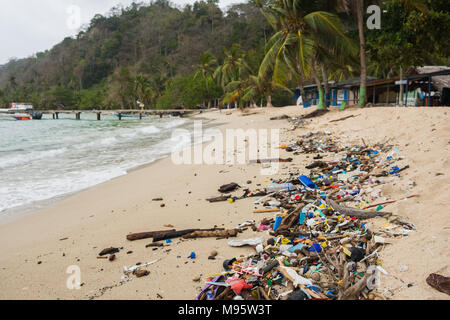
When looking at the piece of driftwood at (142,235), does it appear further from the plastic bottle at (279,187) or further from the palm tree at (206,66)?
the palm tree at (206,66)

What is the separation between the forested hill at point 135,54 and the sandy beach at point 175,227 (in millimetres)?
55421

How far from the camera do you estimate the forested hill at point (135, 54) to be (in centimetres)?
7819

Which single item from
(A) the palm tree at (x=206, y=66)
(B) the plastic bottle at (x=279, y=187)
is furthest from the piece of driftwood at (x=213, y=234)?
(A) the palm tree at (x=206, y=66)

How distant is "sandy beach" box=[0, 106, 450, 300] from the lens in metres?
2.60

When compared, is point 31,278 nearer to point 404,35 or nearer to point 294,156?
point 294,156

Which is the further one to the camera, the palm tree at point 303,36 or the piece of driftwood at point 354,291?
the palm tree at point 303,36

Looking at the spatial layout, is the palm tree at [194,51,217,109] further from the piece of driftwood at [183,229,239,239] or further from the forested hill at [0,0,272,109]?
the piece of driftwood at [183,229,239,239]

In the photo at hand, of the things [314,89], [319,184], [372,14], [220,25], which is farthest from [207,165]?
[220,25]

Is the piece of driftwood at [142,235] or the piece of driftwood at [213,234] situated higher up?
the piece of driftwood at [213,234]

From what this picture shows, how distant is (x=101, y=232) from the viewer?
14.5 ft

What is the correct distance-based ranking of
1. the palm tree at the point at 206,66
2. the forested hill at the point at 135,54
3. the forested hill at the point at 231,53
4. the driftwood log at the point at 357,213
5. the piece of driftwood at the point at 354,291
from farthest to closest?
the forested hill at the point at 135,54 < the palm tree at the point at 206,66 < the forested hill at the point at 231,53 < the driftwood log at the point at 357,213 < the piece of driftwood at the point at 354,291

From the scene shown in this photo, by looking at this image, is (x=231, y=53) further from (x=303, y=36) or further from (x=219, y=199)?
(x=219, y=199)

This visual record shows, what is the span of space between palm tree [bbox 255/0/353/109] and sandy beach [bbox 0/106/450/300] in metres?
8.75
